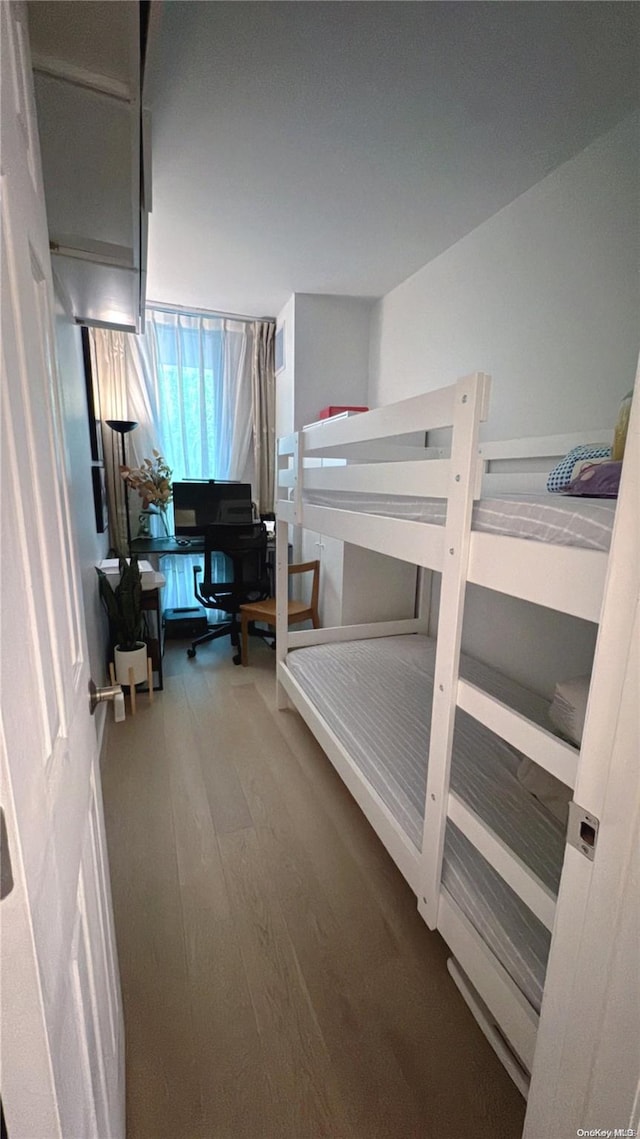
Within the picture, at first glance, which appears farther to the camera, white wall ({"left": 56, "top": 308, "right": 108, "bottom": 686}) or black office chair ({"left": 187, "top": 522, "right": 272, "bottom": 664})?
black office chair ({"left": 187, "top": 522, "right": 272, "bottom": 664})

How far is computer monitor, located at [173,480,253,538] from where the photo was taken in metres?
3.52

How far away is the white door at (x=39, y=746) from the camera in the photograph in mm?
372

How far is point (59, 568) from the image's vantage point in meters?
0.71

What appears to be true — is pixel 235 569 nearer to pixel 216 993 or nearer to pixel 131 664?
pixel 131 664

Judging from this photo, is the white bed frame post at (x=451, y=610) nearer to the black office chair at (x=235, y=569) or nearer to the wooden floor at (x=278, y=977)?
the wooden floor at (x=278, y=977)

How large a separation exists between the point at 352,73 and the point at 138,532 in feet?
10.1

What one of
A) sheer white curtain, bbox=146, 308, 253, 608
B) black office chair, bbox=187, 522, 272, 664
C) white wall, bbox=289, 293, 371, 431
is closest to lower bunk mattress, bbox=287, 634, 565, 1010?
black office chair, bbox=187, 522, 272, 664

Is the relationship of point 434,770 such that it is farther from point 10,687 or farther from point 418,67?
point 418,67

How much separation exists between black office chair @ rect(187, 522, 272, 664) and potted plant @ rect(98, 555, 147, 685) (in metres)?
0.62

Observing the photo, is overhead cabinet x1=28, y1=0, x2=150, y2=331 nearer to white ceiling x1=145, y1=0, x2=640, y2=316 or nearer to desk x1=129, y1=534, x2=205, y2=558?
white ceiling x1=145, y1=0, x2=640, y2=316

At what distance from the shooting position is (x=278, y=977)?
1197 millimetres

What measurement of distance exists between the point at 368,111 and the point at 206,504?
256 cm

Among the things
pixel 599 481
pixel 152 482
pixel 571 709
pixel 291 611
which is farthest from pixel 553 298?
pixel 152 482

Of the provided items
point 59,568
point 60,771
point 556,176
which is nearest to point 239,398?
point 556,176
